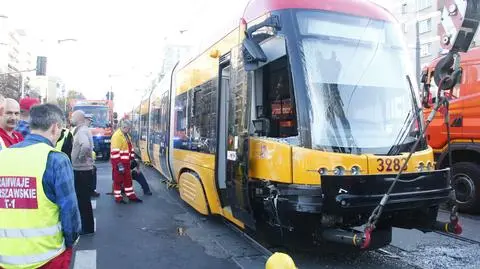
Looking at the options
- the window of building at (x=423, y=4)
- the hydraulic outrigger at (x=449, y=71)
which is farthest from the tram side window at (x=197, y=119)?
the window of building at (x=423, y=4)

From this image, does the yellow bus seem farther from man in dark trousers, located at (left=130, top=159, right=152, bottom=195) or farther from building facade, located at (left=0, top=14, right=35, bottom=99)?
building facade, located at (left=0, top=14, right=35, bottom=99)

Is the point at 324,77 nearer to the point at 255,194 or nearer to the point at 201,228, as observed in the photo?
the point at 255,194

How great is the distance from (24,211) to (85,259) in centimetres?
277

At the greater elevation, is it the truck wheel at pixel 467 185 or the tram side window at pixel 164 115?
the tram side window at pixel 164 115

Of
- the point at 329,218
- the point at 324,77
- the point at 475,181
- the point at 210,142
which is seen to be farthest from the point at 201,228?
the point at 475,181

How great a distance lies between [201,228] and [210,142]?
4.40 feet

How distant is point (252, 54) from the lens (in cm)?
491

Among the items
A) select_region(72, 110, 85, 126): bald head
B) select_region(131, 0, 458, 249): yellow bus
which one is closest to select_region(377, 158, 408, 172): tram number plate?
select_region(131, 0, 458, 249): yellow bus

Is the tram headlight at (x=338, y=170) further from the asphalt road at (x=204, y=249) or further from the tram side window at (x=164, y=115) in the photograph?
the tram side window at (x=164, y=115)

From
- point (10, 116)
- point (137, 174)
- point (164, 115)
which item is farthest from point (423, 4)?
point (10, 116)

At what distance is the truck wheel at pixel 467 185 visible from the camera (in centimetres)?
813

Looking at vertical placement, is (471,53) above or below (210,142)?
above

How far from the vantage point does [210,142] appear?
21.6ft

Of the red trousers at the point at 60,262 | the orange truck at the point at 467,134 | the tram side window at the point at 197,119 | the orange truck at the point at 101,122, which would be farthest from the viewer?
the orange truck at the point at 101,122
